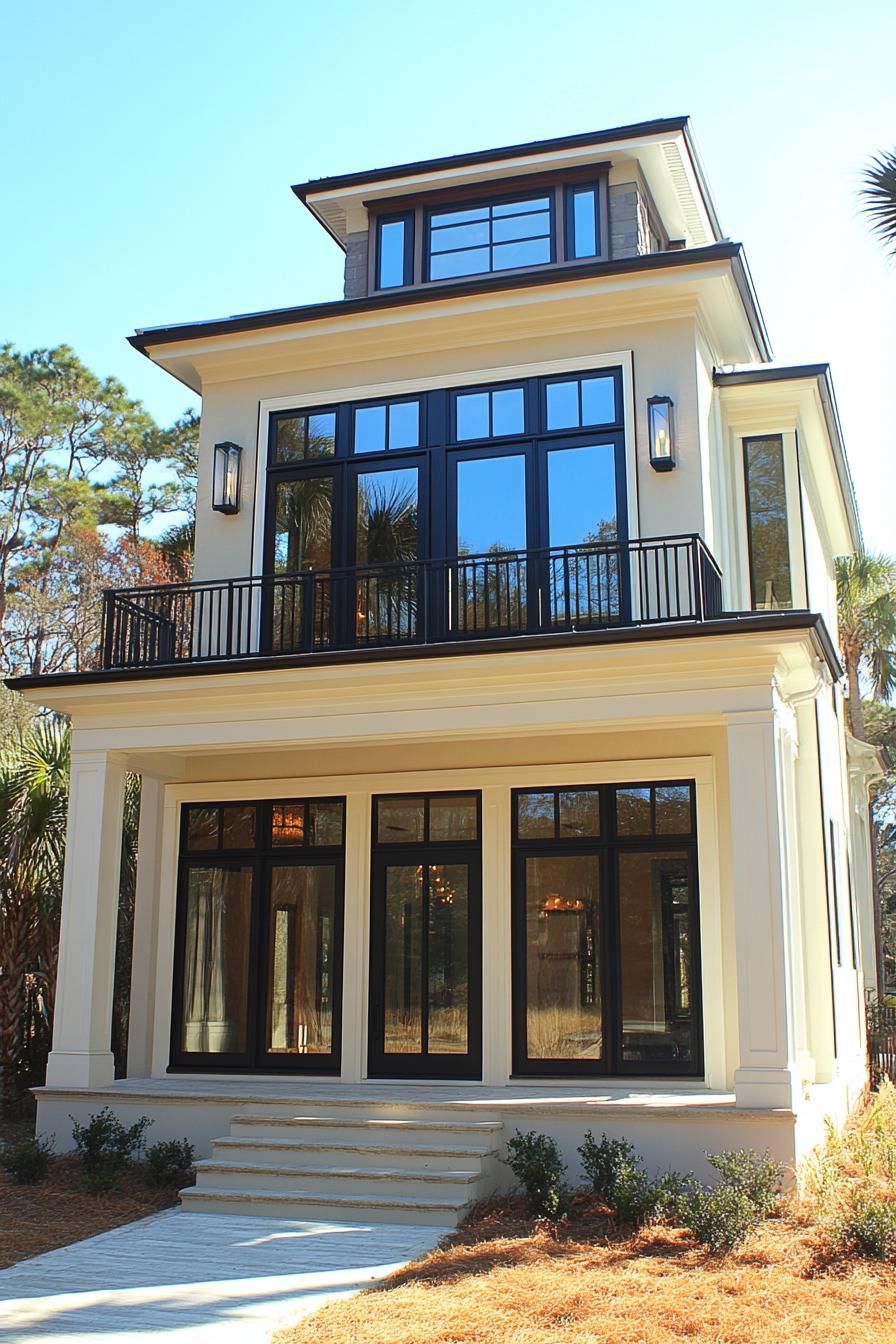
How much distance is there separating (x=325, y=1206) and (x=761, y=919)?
3.94 metres

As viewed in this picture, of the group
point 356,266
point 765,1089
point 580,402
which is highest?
point 356,266

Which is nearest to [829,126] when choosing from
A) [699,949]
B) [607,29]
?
[607,29]

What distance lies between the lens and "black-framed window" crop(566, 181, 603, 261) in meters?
14.2

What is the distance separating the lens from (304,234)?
55.0 ft

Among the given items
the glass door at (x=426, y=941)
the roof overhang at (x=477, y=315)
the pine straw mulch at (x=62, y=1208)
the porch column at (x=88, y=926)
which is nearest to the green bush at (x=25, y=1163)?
the pine straw mulch at (x=62, y=1208)

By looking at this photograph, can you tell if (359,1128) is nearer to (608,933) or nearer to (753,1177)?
(608,933)

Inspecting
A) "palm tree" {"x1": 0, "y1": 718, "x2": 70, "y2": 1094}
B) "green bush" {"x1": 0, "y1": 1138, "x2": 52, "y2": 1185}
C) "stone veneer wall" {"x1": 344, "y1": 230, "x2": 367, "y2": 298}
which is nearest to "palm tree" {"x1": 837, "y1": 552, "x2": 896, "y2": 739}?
"stone veneer wall" {"x1": 344, "y1": 230, "x2": 367, "y2": 298}

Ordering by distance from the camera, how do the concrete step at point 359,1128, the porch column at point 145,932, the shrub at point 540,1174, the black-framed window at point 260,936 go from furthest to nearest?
the porch column at point 145,932, the black-framed window at point 260,936, the concrete step at point 359,1128, the shrub at point 540,1174

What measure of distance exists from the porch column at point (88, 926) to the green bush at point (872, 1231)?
22.4 ft

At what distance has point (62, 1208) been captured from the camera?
9.84 meters

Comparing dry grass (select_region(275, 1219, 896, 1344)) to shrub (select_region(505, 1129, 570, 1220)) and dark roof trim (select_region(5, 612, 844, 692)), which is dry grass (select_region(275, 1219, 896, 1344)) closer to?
shrub (select_region(505, 1129, 570, 1220))

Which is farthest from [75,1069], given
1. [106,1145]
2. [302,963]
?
[302,963]

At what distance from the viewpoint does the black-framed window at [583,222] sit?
561 inches

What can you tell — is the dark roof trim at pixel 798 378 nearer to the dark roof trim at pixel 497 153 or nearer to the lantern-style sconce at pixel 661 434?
the lantern-style sconce at pixel 661 434
